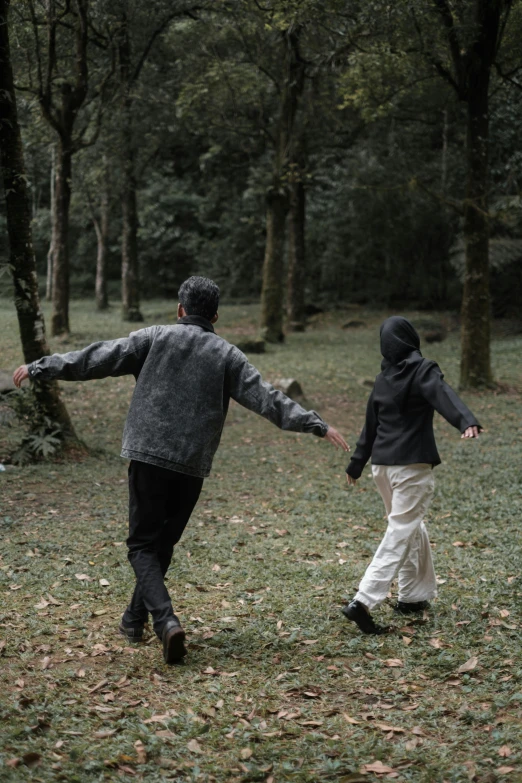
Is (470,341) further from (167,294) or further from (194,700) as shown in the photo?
(167,294)

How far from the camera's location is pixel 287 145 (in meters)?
21.3

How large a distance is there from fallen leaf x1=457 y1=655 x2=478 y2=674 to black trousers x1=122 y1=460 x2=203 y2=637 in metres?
1.72

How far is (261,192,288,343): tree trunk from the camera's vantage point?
2214 centimetres

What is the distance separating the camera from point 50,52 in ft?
40.7

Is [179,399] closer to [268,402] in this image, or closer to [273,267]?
[268,402]

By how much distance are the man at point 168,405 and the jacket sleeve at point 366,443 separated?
28.9 inches

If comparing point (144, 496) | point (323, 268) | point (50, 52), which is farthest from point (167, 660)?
point (323, 268)

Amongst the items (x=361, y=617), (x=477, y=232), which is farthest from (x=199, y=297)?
(x=477, y=232)

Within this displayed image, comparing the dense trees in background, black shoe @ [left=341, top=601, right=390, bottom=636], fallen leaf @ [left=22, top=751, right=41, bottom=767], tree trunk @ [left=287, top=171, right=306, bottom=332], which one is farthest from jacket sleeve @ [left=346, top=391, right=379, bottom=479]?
tree trunk @ [left=287, top=171, right=306, bottom=332]

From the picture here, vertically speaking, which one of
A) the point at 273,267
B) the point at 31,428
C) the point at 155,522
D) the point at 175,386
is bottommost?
the point at 31,428

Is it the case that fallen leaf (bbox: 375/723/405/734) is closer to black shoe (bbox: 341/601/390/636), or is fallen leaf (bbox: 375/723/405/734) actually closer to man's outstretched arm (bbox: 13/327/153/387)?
black shoe (bbox: 341/601/390/636)

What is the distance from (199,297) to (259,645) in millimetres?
2231

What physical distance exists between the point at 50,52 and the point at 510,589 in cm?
1048

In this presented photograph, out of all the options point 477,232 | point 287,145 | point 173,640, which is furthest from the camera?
point 287,145
